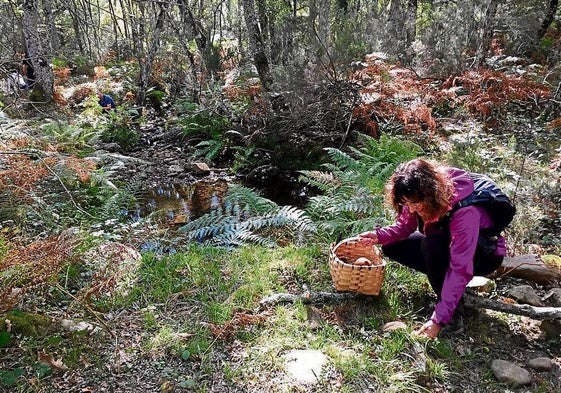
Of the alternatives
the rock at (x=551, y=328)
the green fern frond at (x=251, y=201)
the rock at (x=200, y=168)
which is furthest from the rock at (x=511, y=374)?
the rock at (x=200, y=168)

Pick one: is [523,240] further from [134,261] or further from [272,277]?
[134,261]

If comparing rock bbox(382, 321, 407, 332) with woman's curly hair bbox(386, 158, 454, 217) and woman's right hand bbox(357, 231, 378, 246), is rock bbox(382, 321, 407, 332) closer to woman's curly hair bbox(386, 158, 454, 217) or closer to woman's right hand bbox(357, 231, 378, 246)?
woman's right hand bbox(357, 231, 378, 246)

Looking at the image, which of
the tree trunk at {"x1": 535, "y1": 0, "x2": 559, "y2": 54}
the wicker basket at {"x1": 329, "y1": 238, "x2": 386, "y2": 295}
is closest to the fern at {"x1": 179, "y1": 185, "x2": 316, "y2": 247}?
the wicker basket at {"x1": 329, "y1": 238, "x2": 386, "y2": 295}

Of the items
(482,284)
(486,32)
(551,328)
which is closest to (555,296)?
(551,328)

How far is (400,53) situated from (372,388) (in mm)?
8760

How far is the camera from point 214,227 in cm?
503

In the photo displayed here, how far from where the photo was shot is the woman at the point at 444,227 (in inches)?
102

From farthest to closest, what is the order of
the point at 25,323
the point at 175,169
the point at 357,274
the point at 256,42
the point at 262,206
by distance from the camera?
the point at 175,169 → the point at 256,42 → the point at 262,206 → the point at 357,274 → the point at 25,323

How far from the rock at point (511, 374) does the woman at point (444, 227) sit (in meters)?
0.40

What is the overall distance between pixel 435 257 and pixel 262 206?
114 inches

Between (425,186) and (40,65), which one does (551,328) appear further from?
(40,65)

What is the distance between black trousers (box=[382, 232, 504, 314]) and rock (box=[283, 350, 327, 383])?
0.92m

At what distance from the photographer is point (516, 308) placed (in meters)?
2.91

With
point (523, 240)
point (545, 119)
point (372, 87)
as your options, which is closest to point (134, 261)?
point (523, 240)
